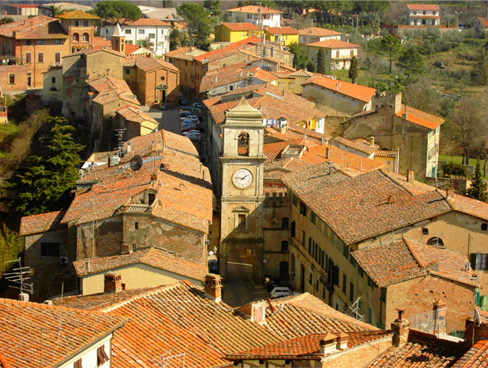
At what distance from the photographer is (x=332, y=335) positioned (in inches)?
794

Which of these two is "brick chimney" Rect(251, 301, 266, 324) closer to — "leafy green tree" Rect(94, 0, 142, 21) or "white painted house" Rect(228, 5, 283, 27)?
"leafy green tree" Rect(94, 0, 142, 21)

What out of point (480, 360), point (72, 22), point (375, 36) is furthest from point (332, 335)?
point (375, 36)

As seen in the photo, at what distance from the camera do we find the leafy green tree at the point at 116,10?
4087 inches

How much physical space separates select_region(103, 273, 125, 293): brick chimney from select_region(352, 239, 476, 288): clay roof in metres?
7.09

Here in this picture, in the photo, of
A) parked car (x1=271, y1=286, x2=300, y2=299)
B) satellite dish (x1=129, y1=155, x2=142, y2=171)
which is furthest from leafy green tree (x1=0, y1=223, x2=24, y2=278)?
parked car (x1=271, y1=286, x2=300, y2=299)

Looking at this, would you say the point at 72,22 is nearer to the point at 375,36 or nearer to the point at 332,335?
the point at 375,36

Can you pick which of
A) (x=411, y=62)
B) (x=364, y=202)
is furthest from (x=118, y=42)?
(x=364, y=202)

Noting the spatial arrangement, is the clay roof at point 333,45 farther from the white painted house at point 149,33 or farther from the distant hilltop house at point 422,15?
the distant hilltop house at point 422,15

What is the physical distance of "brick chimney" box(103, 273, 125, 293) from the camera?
28.4m

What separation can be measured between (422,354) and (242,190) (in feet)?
68.2

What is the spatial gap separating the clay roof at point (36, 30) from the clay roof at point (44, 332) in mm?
65169

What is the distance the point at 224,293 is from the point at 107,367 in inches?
706

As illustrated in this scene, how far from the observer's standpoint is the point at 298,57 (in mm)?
88812

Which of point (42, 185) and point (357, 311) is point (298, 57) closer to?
point (42, 185)
